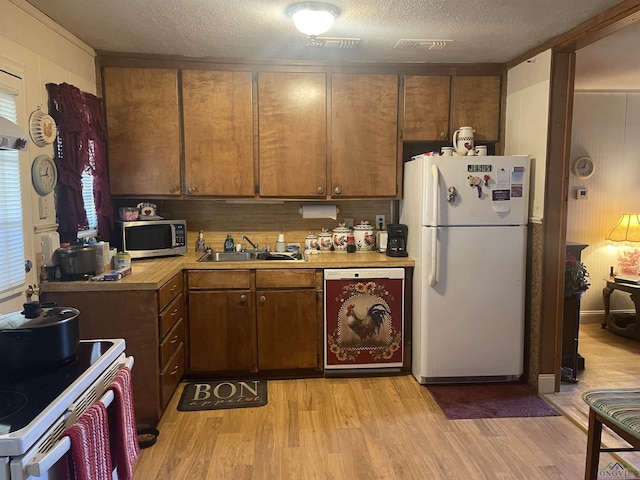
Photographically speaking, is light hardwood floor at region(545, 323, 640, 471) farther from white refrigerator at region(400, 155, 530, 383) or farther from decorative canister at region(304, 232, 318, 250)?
decorative canister at region(304, 232, 318, 250)

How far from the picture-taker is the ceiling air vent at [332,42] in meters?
2.88

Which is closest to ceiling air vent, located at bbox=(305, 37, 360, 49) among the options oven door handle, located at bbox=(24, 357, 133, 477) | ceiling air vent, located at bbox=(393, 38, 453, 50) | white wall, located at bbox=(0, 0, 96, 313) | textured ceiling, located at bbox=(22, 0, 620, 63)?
textured ceiling, located at bbox=(22, 0, 620, 63)

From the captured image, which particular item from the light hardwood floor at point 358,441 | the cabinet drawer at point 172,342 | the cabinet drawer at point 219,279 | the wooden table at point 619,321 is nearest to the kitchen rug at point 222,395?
the light hardwood floor at point 358,441

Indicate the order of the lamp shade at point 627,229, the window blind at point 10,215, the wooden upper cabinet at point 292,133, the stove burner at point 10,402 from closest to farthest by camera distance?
the stove burner at point 10,402, the window blind at point 10,215, the wooden upper cabinet at point 292,133, the lamp shade at point 627,229

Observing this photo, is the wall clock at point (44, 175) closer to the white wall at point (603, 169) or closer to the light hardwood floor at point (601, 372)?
the light hardwood floor at point (601, 372)

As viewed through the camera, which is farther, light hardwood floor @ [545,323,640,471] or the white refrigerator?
the white refrigerator

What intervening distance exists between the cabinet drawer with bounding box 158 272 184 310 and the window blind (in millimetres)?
685

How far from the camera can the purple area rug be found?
9.34 ft

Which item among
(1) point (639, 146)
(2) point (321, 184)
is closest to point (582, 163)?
(1) point (639, 146)

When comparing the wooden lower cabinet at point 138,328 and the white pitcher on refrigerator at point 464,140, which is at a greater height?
the white pitcher on refrigerator at point 464,140

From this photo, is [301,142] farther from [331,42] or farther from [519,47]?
[519,47]

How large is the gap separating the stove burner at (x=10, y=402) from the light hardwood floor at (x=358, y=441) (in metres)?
1.25

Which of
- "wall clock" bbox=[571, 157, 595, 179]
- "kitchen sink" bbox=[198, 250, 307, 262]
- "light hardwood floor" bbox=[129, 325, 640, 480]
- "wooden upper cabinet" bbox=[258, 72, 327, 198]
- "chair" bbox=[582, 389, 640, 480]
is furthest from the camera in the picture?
"wall clock" bbox=[571, 157, 595, 179]

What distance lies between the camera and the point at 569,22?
8.52ft
